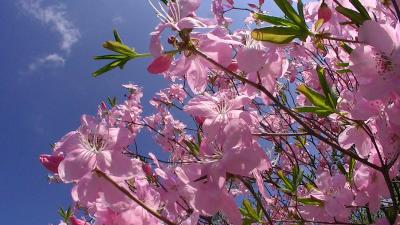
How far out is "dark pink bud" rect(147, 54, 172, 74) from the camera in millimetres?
1339

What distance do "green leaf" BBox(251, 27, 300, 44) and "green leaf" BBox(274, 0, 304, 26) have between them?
Result: 0.14ft

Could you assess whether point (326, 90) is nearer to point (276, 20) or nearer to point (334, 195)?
point (276, 20)

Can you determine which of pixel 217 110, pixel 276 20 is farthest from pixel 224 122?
pixel 276 20

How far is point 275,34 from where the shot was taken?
1278 mm

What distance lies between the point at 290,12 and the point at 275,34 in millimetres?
109

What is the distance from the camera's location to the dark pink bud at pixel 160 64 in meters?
1.34

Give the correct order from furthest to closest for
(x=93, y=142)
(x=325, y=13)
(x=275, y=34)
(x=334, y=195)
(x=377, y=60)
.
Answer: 1. (x=334, y=195)
2. (x=325, y=13)
3. (x=93, y=142)
4. (x=275, y=34)
5. (x=377, y=60)

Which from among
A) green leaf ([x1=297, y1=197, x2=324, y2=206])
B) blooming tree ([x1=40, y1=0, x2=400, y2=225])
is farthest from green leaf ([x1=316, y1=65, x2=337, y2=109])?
green leaf ([x1=297, y1=197, x2=324, y2=206])

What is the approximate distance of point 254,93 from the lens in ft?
5.49

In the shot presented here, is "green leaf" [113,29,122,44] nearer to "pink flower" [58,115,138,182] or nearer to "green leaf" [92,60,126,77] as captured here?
"green leaf" [92,60,126,77]

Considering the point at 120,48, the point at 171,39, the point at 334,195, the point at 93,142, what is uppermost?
the point at 120,48

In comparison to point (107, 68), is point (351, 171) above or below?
below

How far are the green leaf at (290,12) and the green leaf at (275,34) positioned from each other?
0.14 feet

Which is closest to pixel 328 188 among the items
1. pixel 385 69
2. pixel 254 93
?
pixel 254 93
